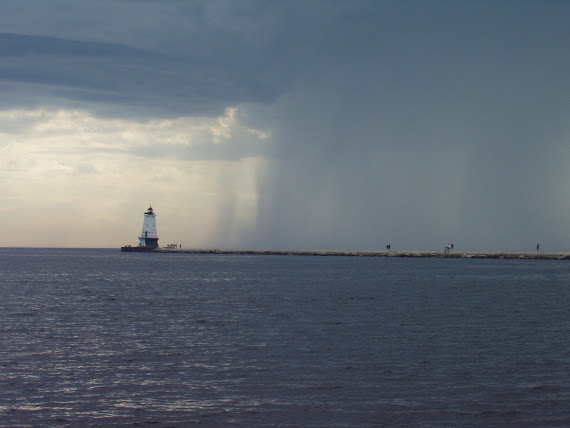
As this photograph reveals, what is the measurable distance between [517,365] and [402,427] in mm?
8915

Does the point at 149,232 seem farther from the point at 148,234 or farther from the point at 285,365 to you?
the point at 285,365

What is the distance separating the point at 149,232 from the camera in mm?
182875

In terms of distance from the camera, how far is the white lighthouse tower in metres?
178

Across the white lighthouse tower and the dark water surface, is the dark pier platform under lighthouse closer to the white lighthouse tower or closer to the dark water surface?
the white lighthouse tower

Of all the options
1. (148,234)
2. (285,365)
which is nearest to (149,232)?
(148,234)

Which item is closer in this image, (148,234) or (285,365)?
(285,365)

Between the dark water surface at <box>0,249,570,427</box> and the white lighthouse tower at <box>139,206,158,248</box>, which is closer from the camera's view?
the dark water surface at <box>0,249,570,427</box>

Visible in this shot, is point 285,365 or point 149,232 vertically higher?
point 149,232

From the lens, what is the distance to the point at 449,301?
46.1m

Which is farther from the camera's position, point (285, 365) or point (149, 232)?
point (149, 232)

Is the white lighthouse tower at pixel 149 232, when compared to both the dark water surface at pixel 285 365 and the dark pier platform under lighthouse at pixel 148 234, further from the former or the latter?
the dark water surface at pixel 285 365

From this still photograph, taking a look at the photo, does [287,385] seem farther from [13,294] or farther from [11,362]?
[13,294]

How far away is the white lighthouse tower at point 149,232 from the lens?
177500mm

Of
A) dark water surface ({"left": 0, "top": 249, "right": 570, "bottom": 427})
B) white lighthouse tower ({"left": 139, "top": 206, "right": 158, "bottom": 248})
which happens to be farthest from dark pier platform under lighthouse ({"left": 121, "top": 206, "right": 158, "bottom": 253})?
dark water surface ({"left": 0, "top": 249, "right": 570, "bottom": 427})
